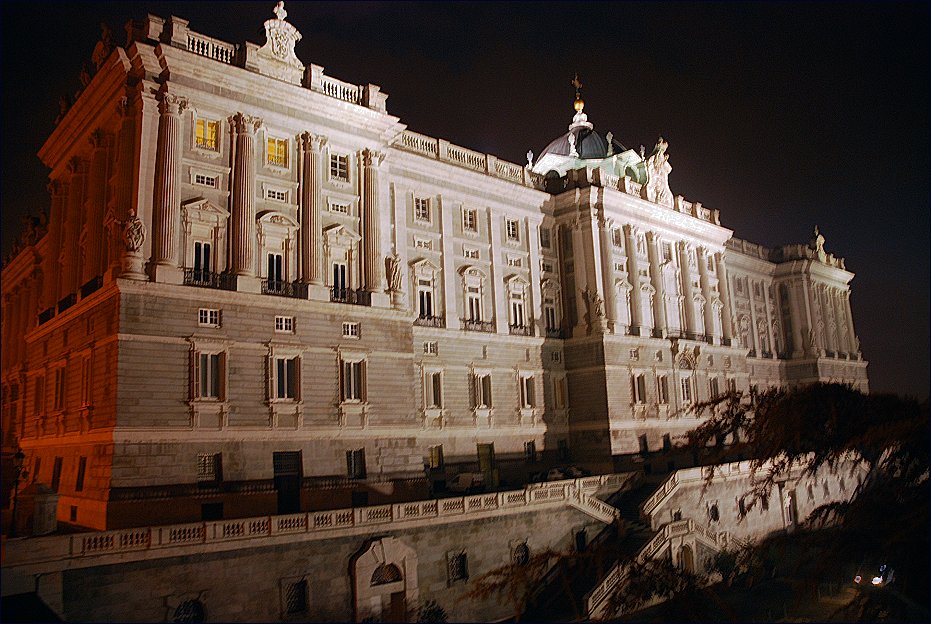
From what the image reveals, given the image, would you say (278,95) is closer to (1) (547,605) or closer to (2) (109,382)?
(2) (109,382)

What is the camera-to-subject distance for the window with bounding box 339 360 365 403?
3322cm

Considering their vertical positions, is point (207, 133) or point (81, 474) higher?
point (207, 133)

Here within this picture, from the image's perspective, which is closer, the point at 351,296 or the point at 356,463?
the point at 356,463

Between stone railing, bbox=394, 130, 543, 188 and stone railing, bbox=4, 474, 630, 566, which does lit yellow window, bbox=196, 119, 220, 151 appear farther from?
stone railing, bbox=4, 474, 630, 566

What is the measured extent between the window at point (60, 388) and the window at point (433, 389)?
1748 centimetres

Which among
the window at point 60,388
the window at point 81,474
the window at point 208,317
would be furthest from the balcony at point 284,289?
the window at point 60,388

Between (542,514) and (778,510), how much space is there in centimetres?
2129

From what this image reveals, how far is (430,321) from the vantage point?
4238 centimetres

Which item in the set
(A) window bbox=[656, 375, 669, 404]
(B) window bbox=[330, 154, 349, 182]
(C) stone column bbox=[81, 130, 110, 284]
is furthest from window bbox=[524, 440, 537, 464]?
(C) stone column bbox=[81, 130, 110, 284]

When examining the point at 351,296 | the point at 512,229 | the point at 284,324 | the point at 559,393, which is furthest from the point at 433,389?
the point at 512,229

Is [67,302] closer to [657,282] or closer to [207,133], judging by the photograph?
[207,133]

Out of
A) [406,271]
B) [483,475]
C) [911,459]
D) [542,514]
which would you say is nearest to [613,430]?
[483,475]

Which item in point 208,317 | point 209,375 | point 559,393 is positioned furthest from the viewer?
point 559,393

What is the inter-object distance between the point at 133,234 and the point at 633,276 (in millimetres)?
34673
